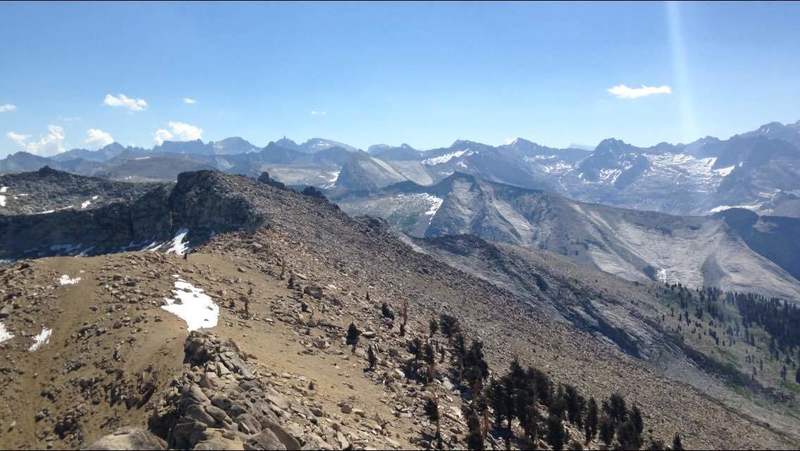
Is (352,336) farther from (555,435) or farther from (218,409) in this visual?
(218,409)

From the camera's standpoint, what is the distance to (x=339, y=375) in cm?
5272

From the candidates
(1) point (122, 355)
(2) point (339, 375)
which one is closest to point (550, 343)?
(2) point (339, 375)

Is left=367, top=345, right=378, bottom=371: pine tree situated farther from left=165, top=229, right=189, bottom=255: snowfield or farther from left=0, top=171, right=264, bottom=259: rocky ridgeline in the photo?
left=0, top=171, right=264, bottom=259: rocky ridgeline

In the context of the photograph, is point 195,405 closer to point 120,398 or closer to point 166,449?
point 166,449

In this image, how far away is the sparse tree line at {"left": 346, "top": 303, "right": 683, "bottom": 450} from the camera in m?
52.8

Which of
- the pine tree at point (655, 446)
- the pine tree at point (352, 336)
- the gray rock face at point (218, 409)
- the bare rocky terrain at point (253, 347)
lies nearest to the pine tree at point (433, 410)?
the bare rocky terrain at point (253, 347)

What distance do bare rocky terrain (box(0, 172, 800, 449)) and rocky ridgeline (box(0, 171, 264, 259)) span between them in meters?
0.74

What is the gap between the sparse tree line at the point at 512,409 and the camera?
173 feet

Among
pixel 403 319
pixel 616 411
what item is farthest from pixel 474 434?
pixel 403 319

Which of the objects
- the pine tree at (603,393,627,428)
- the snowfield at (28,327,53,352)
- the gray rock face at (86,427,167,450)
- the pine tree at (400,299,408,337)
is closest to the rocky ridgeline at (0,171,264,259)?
the pine tree at (400,299,408,337)

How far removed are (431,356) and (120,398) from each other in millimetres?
36398

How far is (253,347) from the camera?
5097 cm

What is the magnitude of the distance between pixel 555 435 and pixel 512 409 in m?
5.00

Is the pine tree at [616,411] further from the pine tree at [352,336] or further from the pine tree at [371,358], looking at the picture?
the pine tree at [352,336]
